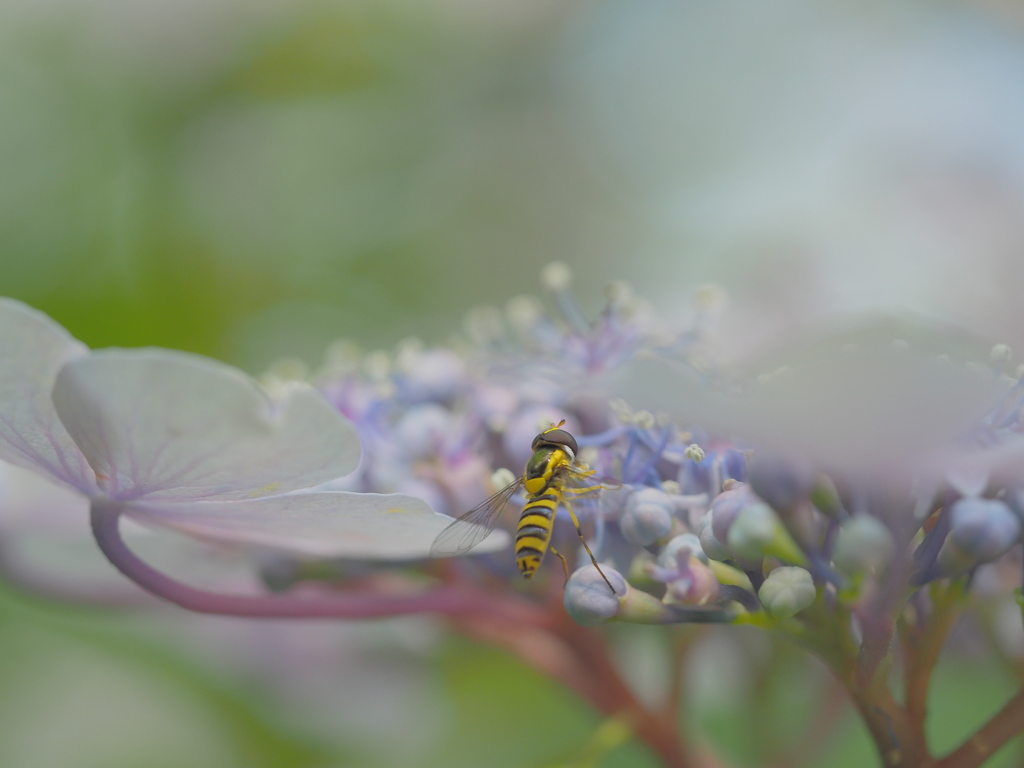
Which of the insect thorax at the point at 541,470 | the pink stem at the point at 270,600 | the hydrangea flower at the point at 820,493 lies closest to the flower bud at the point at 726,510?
the hydrangea flower at the point at 820,493

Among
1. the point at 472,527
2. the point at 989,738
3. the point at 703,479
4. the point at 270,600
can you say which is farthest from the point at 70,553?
the point at 989,738

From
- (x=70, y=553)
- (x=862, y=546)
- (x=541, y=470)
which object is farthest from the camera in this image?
(x=70, y=553)

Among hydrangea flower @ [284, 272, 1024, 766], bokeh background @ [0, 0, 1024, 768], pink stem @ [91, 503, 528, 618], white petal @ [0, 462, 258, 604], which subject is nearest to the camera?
hydrangea flower @ [284, 272, 1024, 766]

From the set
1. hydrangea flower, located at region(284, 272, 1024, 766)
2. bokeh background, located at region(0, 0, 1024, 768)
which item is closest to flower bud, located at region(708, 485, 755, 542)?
hydrangea flower, located at region(284, 272, 1024, 766)

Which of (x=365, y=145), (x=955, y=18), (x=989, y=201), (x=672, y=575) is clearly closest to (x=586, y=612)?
(x=672, y=575)

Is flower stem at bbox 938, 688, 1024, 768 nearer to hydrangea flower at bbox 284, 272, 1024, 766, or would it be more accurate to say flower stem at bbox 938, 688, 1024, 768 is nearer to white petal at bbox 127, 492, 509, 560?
hydrangea flower at bbox 284, 272, 1024, 766

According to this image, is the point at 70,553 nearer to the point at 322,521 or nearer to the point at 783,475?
the point at 322,521

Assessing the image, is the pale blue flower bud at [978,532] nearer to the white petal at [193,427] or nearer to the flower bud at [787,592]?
the flower bud at [787,592]
